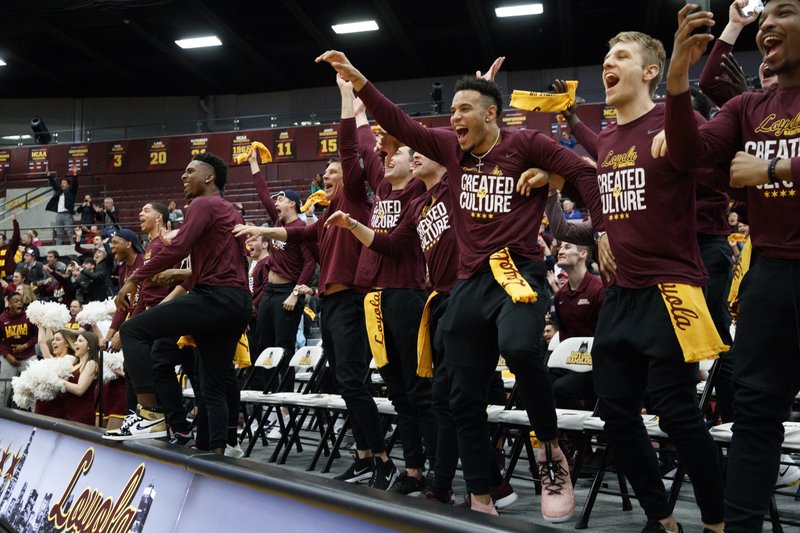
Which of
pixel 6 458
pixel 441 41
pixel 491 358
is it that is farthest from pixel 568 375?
pixel 441 41

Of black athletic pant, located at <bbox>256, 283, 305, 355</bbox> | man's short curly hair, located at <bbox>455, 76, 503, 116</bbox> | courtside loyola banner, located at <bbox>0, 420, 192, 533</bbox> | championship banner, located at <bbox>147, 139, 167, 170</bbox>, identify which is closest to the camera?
courtside loyola banner, located at <bbox>0, 420, 192, 533</bbox>

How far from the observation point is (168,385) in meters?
4.96

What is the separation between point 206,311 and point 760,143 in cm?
326

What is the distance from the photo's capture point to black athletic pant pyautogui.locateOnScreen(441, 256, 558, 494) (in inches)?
125

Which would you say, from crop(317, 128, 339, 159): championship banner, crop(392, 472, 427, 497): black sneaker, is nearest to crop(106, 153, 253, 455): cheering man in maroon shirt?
crop(392, 472, 427, 497): black sneaker

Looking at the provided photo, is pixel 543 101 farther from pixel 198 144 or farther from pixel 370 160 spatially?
pixel 198 144

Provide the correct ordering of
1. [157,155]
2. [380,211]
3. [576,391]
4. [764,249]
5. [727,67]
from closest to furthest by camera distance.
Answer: [764,249] → [727,67] → [380,211] → [576,391] → [157,155]

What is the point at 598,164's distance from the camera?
3.07m

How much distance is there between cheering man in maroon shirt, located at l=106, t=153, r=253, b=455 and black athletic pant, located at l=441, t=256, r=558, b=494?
1846 millimetres

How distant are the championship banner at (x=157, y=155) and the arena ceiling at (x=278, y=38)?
2293 millimetres

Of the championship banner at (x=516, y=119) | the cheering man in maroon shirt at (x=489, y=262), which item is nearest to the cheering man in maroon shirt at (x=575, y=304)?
the cheering man in maroon shirt at (x=489, y=262)

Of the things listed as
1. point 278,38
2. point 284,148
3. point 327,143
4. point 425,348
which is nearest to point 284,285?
point 425,348

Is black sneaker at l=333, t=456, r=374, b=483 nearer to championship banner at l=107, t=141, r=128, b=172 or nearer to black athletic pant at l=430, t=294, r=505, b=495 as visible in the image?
black athletic pant at l=430, t=294, r=505, b=495

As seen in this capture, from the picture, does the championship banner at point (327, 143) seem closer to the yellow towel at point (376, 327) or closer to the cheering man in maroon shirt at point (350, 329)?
the cheering man in maroon shirt at point (350, 329)
